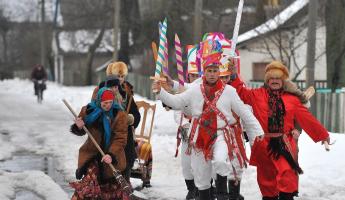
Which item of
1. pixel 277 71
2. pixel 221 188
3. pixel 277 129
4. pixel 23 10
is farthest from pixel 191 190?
pixel 23 10

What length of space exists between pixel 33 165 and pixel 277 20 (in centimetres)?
1187

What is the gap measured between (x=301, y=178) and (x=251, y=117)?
3.10m

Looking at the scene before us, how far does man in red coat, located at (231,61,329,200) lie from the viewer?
7.12m

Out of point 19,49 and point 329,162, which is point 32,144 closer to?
point 329,162

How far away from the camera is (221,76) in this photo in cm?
780

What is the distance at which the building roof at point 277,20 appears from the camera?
862 inches

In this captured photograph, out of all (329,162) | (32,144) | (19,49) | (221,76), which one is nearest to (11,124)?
(32,144)

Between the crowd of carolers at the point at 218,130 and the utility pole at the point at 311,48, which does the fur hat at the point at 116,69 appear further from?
the utility pole at the point at 311,48

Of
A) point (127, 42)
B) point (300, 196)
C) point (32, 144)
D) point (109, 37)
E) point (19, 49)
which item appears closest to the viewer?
point (300, 196)

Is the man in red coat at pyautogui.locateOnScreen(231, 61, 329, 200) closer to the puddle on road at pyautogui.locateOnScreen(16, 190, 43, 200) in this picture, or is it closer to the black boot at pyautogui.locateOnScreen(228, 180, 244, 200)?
the black boot at pyautogui.locateOnScreen(228, 180, 244, 200)

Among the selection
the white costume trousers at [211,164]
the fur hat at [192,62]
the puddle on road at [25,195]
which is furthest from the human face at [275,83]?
the puddle on road at [25,195]

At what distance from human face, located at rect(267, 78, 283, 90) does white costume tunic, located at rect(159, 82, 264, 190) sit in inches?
14.0

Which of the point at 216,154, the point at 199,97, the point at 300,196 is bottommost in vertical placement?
the point at 300,196

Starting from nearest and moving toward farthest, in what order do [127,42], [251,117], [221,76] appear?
[251,117] → [221,76] → [127,42]
